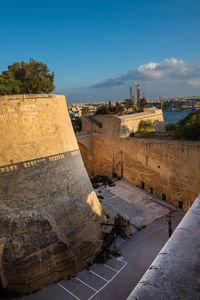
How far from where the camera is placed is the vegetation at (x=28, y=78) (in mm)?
13031

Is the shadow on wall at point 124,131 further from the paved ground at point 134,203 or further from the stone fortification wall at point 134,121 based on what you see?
the paved ground at point 134,203

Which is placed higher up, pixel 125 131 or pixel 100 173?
pixel 125 131

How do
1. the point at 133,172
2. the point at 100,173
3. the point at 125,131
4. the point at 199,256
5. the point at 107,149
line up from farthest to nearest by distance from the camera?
the point at 100,173 → the point at 107,149 → the point at 125,131 → the point at 133,172 → the point at 199,256

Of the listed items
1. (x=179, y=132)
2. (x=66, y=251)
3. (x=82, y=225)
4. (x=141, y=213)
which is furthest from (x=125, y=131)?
(x=66, y=251)

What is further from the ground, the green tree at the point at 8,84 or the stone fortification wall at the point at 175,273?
the green tree at the point at 8,84

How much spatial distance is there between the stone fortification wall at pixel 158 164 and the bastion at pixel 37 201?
7899mm

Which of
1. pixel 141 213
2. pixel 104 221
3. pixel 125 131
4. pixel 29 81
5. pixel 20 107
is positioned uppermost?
pixel 29 81

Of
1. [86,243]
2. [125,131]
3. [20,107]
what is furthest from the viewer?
[125,131]

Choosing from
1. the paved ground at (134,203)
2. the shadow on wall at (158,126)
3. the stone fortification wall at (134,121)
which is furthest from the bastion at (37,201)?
the shadow on wall at (158,126)

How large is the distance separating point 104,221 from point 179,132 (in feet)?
29.8

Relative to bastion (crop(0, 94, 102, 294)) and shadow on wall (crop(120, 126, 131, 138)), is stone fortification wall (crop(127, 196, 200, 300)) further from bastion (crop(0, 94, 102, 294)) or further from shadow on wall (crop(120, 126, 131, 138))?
shadow on wall (crop(120, 126, 131, 138))

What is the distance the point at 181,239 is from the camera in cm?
188

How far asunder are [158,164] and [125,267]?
8.61 metres

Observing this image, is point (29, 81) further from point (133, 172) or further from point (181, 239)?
point (181, 239)
